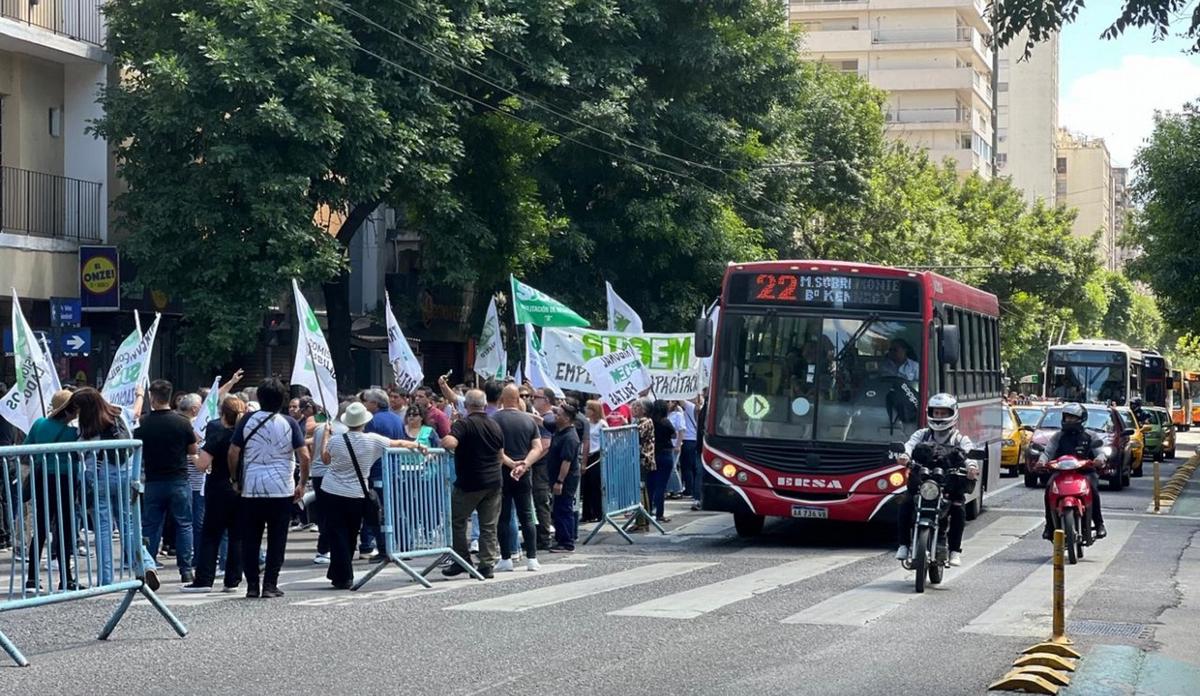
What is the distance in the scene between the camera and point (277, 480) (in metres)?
12.9

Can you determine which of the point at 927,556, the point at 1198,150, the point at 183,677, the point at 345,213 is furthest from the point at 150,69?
the point at 1198,150

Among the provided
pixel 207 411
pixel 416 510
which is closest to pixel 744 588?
pixel 416 510

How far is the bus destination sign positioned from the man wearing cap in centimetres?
243

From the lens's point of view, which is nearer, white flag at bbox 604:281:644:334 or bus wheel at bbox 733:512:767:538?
bus wheel at bbox 733:512:767:538

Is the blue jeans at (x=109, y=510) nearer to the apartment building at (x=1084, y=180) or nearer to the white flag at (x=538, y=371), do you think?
the white flag at (x=538, y=371)

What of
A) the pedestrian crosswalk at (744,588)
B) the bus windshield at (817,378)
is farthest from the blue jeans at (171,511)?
the bus windshield at (817,378)

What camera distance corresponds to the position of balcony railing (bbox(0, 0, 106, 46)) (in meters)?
25.4

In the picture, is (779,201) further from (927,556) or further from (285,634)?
(285,634)

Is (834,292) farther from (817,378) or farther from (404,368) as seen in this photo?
(404,368)

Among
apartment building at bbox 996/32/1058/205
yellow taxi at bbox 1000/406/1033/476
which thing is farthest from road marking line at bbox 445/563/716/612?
apartment building at bbox 996/32/1058/205

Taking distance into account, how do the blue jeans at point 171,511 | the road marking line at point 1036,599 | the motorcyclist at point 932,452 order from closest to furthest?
the road marking line at point 1036,599 → the blue jeans at point 171,511 → the motorcyclist at point 932,452

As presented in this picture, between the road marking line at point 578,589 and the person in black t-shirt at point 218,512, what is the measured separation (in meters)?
2.09

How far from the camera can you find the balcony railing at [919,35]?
300ft

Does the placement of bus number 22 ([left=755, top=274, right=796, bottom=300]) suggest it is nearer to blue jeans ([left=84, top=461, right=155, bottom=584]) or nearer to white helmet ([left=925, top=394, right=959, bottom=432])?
white helmet ([left=925, top=394, right=959, bottom=432])
